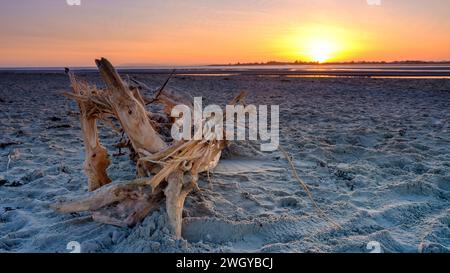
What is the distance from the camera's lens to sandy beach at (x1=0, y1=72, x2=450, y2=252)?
9.35 ft

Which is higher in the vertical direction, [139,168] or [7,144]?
[139,168]

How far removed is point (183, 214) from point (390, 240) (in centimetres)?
168

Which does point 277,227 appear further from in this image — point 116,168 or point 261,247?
point 116,168

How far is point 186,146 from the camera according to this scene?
10.2 ft

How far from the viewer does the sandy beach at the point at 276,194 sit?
285cm

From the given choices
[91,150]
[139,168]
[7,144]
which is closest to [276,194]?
[139,168]

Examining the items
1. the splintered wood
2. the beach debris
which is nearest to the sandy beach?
the beach debris

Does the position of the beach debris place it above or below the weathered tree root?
below

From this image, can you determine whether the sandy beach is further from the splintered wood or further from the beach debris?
the splintered wood

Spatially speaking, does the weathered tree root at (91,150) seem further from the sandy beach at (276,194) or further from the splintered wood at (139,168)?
the sandy beach at (276,194)

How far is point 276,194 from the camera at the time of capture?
3779 millimetres

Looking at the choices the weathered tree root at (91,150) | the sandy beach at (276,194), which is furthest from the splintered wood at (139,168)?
the sandy beach at (276,194)

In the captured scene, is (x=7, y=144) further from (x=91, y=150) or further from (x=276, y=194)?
(x=276, y=194)
